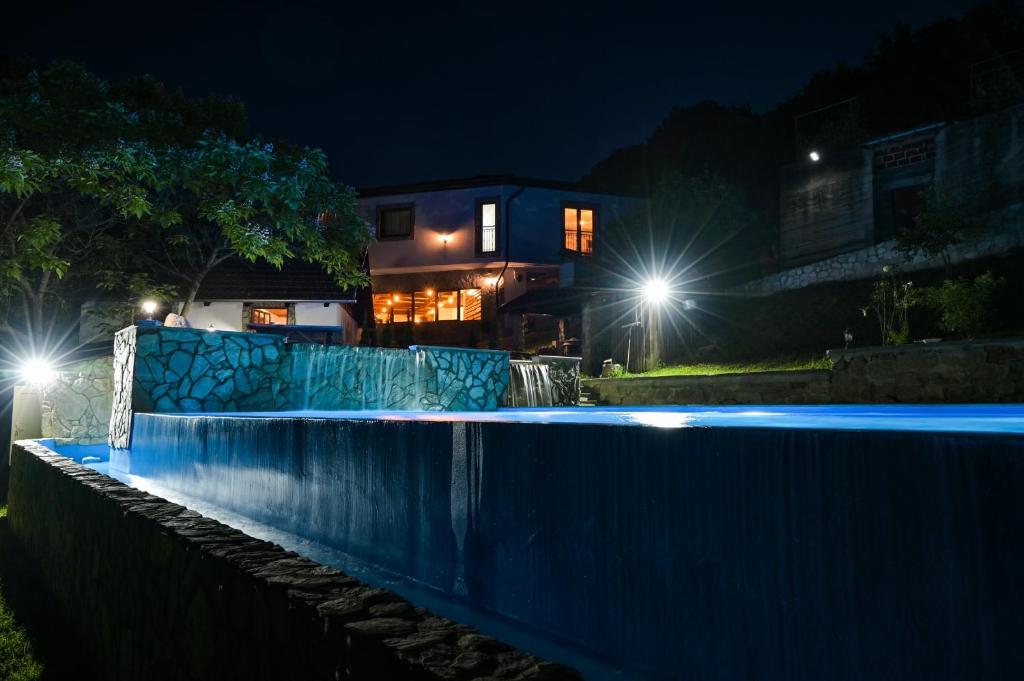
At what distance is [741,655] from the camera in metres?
2.90

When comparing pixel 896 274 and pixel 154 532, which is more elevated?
pixel 896 274

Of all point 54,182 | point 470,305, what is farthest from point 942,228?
point 54,182

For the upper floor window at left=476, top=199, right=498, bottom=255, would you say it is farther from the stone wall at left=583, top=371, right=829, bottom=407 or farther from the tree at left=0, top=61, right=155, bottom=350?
the tree at left=0, top=61, right=155, bottom=350

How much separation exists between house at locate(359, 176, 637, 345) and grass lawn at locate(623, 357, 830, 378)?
11.1 meters

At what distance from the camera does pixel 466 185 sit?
3045 cm

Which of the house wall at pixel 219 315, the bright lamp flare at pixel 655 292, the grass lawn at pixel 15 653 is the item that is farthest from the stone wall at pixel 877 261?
the grass lawn at pixel 15 653

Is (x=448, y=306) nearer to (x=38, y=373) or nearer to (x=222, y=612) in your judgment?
(x=38, y=373)

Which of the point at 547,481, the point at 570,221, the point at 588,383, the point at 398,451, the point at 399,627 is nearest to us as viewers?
the point at 399,627

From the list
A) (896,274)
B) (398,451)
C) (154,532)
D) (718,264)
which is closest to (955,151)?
(896,274)

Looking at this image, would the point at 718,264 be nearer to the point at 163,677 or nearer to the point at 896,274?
the point at 896,274

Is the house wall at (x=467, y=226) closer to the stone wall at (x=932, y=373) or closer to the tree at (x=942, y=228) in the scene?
the tree at (x=942, y=228)

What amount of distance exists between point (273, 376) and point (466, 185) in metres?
20.9

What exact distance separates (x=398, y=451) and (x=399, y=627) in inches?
117

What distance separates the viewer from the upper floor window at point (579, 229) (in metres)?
31.5
